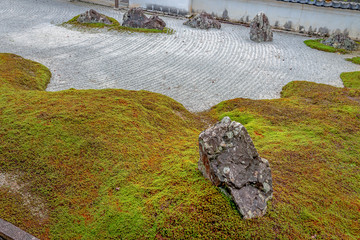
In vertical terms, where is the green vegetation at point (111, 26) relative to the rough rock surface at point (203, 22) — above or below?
below

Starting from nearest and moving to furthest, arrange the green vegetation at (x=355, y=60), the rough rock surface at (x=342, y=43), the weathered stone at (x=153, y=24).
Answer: the green vegetation at (x=355, y=60) < the rough rock surface at (x=342, y=43) < the weathered stone at (x=153, y=24)

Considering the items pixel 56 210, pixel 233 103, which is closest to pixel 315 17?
pixel 233 103

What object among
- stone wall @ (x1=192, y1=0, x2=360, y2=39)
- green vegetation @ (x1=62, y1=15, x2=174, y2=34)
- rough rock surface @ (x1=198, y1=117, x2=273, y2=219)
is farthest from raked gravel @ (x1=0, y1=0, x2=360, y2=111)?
rough rock surface @ (x1=198, y1=117, x2=273, y2=219)

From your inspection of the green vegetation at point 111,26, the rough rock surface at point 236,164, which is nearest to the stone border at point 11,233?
the rough rock surface at point 236,164

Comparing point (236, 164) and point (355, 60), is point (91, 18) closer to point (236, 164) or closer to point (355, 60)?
point (355, 60)

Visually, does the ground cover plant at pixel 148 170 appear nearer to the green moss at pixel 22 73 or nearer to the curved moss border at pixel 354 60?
the green moss at pixel 22 73

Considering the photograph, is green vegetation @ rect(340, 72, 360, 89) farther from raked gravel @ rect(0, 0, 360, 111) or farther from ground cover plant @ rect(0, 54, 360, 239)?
ground cover plant @ rect(0, 54, 360, 239)
